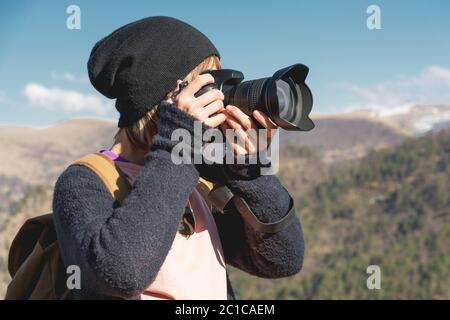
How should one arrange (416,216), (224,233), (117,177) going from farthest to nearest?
(416,216)
(224,233)
(117,177)

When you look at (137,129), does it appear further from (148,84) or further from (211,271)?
(211,271)

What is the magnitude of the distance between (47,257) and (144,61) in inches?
17.2

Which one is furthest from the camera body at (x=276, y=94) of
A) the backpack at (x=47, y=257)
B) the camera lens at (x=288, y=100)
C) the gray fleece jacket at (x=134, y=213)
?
the backpack at (x=47, y=257)

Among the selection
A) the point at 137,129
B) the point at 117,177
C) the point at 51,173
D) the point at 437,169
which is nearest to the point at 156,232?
the point at 117,177

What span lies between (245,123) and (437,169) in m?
21.7

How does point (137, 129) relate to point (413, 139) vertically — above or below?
above

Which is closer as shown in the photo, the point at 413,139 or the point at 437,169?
the point at 437,169

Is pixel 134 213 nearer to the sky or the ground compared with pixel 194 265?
nearer to the sky

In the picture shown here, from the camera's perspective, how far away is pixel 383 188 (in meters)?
22.4

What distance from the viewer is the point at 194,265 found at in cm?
121

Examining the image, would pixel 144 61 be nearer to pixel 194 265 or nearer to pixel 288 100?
pixel 288 100

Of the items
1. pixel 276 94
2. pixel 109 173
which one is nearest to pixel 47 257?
pixel 109 173

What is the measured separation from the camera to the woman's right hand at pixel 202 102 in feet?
3.79

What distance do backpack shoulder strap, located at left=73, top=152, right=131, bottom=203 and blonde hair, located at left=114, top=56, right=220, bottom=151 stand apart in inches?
3.8
